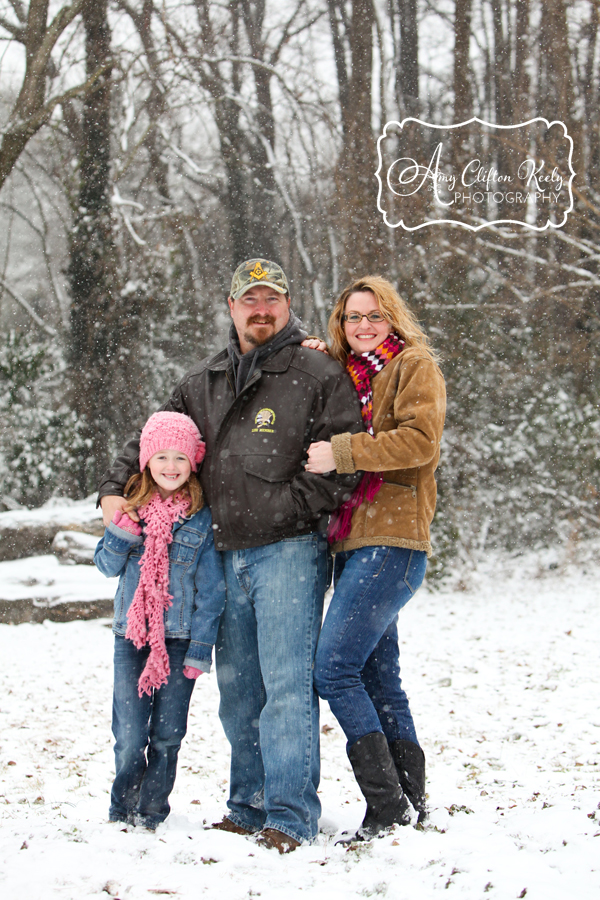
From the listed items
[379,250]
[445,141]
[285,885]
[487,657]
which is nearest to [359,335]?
[285,885]

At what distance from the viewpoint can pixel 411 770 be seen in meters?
2.72

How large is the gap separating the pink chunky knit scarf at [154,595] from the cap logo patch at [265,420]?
1.41 ft

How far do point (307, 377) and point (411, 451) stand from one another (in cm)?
51

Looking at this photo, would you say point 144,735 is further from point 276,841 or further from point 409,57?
point 409,57

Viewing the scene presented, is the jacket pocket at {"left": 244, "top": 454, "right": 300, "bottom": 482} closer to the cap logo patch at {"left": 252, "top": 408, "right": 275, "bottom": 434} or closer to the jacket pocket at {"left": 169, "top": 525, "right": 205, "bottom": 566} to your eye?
the cap logo patch at {"left": 252, "top": 408, "right": 275, "bottom": 434}

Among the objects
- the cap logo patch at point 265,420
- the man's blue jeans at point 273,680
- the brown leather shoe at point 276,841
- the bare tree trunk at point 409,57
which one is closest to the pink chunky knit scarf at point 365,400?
the man's blue jeans at point 273,680

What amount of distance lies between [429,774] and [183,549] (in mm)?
2065

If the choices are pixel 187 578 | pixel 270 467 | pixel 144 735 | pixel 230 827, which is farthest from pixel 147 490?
pixel 230 827

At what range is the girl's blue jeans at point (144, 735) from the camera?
2660mm

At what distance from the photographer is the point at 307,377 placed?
9.05 ft

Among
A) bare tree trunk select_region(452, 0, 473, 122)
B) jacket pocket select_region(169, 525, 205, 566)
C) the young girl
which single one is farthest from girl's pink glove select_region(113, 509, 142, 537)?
bare tree trunk select_region(452, 0, 473, 122)

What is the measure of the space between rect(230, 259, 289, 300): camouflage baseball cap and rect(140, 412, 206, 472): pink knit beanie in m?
0.53

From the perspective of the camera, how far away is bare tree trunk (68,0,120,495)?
902 cm

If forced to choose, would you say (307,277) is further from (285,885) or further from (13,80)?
(285,885)
